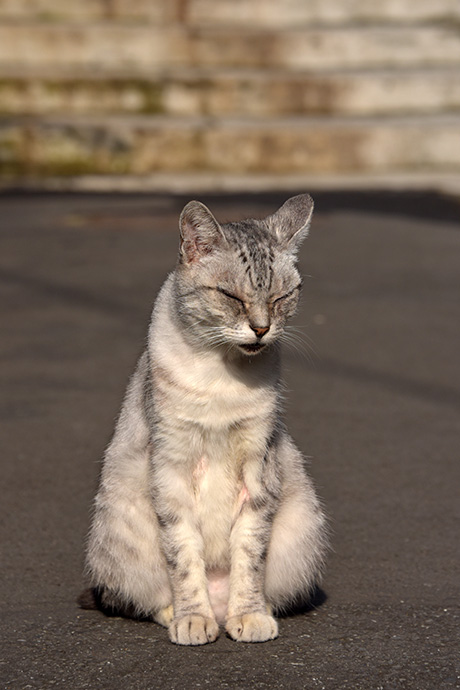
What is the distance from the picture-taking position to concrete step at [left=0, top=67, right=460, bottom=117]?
15.8 meters

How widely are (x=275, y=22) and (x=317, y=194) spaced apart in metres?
4.11

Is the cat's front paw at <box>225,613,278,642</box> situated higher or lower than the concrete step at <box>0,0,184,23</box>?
lower

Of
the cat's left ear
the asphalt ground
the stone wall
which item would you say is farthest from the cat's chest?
the stone wall

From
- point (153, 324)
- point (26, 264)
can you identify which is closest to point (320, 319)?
point (26, 264)

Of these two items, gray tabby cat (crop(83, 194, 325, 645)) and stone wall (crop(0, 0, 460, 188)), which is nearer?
gray tabby cat (crop(83, 194, 325, 645))

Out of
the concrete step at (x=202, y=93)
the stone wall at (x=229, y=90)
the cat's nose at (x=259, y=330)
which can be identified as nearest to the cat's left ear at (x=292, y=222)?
the cat's nose at (x=259, y=330)

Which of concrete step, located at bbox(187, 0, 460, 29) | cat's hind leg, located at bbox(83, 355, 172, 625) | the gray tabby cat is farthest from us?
concrete step, located at bbox(187, 0, 460, 29)

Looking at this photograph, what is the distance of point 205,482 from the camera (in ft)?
13.2

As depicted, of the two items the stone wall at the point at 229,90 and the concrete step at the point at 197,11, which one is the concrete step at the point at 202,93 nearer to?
the stone wall at the point at 229,90

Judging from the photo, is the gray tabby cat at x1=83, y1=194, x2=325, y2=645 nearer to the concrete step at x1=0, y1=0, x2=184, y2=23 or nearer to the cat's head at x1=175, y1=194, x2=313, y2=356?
the cat's head at x1=175, y1=194, x2=313, y2=356

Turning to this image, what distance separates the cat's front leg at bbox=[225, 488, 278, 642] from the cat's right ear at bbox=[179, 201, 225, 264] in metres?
0.85

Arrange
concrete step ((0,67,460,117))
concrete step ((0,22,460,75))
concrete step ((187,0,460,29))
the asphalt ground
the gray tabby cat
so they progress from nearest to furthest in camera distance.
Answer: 1. the asphalt ground
2. the gray tabby cat
3. concrete step ((0,67,460,117))
4. concrete step ((0,22,460,75))
5. concrete step ((187,0,460,29))

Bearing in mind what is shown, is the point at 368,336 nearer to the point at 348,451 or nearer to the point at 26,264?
the point at 348,451

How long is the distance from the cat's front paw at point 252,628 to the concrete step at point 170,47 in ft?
43.3
